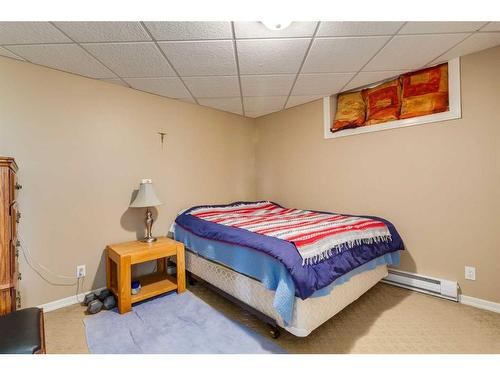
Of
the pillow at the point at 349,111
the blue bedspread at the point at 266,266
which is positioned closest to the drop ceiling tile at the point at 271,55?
the pillow at the point at 349,111

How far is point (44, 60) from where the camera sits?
184 cm

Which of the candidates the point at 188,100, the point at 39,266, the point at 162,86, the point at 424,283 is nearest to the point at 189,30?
the point at 162,86

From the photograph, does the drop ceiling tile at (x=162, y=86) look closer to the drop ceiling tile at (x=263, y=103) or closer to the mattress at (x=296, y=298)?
the drop ceiling tile at (x=263, y=103)

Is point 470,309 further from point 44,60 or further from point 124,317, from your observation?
point 44,60

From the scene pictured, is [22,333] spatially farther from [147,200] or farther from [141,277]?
[141,277]

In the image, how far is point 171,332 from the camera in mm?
1625

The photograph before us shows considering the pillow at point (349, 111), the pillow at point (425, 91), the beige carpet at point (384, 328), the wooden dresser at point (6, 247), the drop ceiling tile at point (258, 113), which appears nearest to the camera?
the wooden dresser at point (6, 247)

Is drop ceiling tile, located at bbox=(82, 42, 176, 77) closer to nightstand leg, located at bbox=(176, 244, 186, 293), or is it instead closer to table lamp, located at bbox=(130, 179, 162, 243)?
table lamp, located at bbox=(130, 179, 162, 243)

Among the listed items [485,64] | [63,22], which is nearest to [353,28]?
[485,64]

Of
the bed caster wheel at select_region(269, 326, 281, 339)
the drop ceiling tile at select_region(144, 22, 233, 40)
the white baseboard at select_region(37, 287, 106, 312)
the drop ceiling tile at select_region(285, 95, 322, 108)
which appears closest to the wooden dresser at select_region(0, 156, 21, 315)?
the white baseboard at select_region(37, 287, 106, 312)

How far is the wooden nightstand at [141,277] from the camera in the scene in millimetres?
1892

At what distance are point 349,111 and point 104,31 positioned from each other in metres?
2.42

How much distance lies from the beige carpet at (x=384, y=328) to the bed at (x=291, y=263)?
0.47 feet
